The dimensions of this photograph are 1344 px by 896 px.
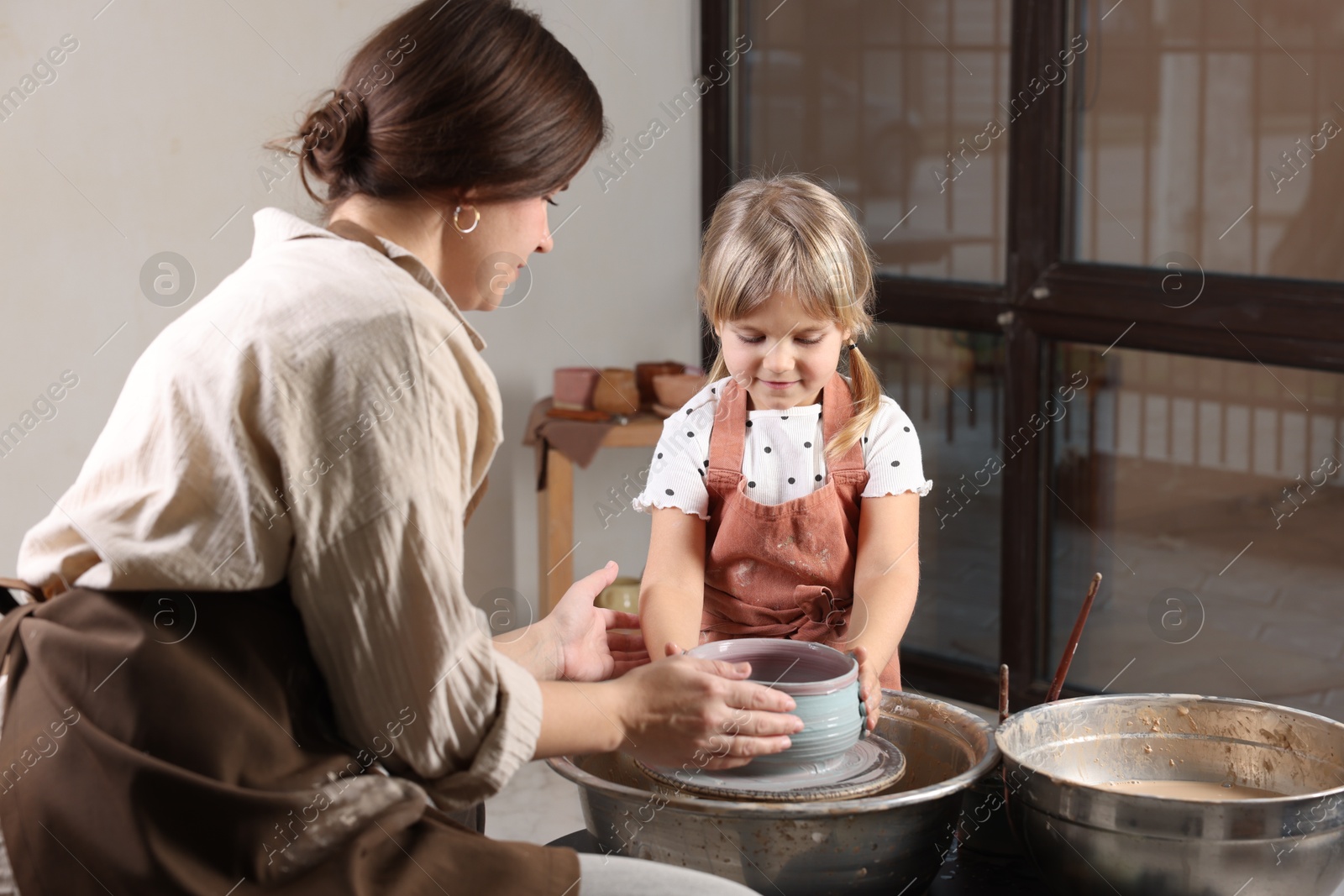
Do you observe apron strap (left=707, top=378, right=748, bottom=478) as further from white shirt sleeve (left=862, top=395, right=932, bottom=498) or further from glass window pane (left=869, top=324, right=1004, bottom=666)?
glass window pane (left=869, top=324, right=1004, bottom=666)

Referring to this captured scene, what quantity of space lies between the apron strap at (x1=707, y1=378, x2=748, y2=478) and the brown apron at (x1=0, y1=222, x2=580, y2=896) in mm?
777

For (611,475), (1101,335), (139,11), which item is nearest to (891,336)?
(1101,335)

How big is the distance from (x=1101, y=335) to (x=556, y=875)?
6.78 ft

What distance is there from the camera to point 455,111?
3.43 ft

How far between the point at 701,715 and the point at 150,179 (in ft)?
7.03

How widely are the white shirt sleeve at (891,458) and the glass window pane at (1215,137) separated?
127 cm

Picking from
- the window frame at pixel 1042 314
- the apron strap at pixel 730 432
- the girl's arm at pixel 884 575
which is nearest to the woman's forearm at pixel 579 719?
the girl's arm at pixel 884 575

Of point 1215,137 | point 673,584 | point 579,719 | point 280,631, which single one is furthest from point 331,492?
point 1215,137

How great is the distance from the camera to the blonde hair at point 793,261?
153cm

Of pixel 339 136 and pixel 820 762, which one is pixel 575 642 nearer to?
pixel 820 762

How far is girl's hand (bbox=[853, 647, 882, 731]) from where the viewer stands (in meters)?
1.27

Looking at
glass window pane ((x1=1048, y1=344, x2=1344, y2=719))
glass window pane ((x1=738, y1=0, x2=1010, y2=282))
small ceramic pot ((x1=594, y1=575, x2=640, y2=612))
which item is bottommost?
small ceramic pot ((x1=594, y1=575, x2=640, y2=612))

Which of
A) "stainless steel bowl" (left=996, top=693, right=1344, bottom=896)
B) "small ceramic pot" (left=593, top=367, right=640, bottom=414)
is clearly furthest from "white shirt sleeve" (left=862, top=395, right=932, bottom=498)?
"small ceramic pot" (left=593, top=367, right=640, bottom=414)

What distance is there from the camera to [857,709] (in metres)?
1.21
